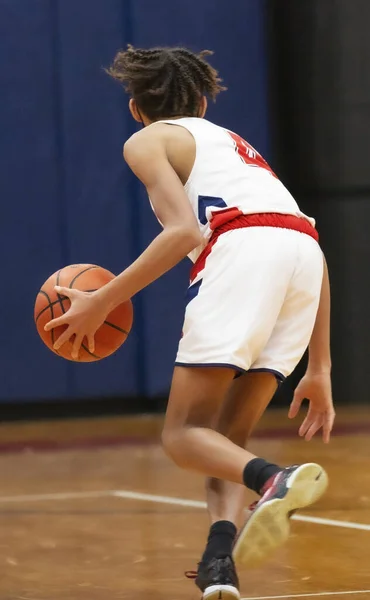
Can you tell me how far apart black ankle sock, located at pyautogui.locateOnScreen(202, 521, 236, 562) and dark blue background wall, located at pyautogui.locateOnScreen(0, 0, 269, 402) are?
13.7ft

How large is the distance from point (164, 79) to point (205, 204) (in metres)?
0.45

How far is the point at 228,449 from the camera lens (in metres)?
2.81

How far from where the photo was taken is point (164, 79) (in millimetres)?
3205

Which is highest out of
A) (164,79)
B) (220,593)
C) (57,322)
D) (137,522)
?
(164,79)

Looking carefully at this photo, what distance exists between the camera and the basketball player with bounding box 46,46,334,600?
2838mm

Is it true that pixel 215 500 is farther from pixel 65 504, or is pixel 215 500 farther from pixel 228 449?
pixel 65 504

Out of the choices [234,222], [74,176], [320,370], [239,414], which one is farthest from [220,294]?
[74,176]

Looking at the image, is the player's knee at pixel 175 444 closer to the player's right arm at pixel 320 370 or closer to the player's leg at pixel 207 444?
the player's leg at pixel 207 444

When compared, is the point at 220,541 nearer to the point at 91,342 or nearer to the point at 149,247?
the point at 91,342

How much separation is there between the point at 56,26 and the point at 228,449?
15.7 ft

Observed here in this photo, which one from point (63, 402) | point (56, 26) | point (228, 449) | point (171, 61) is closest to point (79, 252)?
point (63, 402)

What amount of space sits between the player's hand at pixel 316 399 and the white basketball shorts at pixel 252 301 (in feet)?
0.79

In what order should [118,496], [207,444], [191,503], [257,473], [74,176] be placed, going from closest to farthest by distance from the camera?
[257,473] → [207,444] → [191,503] → [118,496] → [74,176]

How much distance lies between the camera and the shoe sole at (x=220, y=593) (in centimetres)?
272
